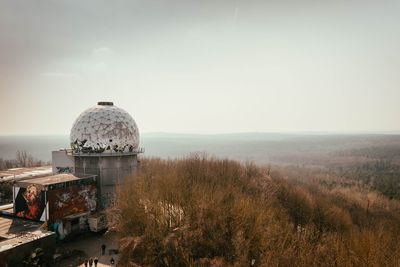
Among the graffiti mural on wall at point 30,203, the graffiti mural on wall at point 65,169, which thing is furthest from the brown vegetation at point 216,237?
the graffiti mural on wall at point 65,169

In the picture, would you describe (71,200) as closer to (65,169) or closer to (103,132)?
(103,132)

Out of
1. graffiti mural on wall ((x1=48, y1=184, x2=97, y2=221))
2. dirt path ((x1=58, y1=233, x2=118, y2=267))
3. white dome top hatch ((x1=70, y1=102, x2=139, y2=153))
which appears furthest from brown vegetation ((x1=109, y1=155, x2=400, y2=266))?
white dome top hatch ((x1=70, y1=102, x2=139, y2=153))

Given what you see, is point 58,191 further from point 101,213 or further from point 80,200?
point 101,213

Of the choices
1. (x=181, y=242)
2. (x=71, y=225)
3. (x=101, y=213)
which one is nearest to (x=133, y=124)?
(x=101, y=213)

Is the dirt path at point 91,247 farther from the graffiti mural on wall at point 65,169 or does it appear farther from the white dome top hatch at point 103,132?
the graffiti mural on wall at point 65,169

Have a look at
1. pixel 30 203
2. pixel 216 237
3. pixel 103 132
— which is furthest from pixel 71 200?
pixel 216 237

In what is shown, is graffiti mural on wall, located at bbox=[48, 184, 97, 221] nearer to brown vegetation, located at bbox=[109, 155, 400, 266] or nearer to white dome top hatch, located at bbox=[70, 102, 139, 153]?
brown vegetation, located at bbox=[109, 155, 400, 266]
